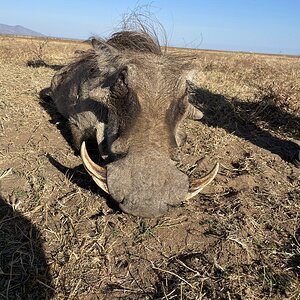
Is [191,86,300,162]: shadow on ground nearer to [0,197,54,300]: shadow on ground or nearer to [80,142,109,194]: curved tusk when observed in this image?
[80,142,109,194]: curved tusk

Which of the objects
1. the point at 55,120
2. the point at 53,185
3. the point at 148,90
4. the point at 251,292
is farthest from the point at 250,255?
the point at 55,120

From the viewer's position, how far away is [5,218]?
9.75ft

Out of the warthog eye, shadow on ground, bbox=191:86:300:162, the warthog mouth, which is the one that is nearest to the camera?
the warthog mouth

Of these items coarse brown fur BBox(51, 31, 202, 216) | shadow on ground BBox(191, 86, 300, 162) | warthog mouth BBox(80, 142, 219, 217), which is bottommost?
shadow on ground BBox(191, 86, 300, 162)

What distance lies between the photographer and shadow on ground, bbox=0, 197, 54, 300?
7.75ft

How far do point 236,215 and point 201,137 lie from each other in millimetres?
1940

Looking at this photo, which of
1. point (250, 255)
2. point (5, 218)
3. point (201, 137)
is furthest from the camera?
point (201, 137)

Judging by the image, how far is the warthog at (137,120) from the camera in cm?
275

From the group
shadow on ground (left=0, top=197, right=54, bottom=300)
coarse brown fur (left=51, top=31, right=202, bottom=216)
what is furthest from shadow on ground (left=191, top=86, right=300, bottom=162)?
shadow on ground (left=0, top=197, right=54, bottom=300)

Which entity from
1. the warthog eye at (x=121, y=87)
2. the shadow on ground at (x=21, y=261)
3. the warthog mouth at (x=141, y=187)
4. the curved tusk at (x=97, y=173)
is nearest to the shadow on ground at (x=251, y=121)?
the warthog eye at (x=121, y=87)

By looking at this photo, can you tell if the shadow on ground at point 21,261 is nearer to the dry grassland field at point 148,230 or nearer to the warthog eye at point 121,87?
the dry grassland field at point 148,230

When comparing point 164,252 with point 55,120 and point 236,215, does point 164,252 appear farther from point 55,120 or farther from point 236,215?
point 55,120

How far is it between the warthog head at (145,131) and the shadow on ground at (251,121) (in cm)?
119

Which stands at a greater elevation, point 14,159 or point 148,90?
point 148,90
